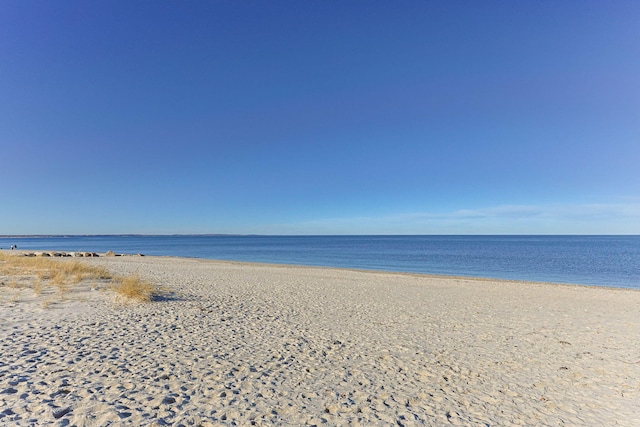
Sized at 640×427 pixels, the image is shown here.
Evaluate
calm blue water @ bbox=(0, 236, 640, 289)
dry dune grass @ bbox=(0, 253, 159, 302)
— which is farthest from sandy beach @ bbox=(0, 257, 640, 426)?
calm blue water @ bbox=(0, 236, 640, 289)

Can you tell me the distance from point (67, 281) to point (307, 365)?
13.1 m

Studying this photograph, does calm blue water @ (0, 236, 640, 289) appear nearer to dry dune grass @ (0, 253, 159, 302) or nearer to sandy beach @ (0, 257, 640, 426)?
sandy beach @ (0, 257, 640, 426)

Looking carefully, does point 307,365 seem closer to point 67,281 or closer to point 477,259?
point 67,281

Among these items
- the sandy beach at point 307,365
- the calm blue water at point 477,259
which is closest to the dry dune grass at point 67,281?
the sandy beach at point 307,365

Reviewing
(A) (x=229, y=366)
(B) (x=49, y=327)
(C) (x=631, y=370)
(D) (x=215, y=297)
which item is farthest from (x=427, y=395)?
(D) (x=215, y=297)

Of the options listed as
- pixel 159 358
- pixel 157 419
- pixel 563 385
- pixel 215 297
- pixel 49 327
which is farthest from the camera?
pixel 215 297

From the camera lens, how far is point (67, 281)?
48.9 ft

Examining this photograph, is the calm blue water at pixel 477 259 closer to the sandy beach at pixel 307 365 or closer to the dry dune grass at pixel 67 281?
the sandy beach at pixel 307 365

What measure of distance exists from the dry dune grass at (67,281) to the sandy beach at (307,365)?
730 millimetres

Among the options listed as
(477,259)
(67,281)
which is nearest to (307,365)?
(67,281)

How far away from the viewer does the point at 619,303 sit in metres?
15.0

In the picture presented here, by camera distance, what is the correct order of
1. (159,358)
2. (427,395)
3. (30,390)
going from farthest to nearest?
(159,358), (427,395), (30,390)

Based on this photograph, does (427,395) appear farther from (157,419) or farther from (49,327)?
(49,327)

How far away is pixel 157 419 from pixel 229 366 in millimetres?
2089
